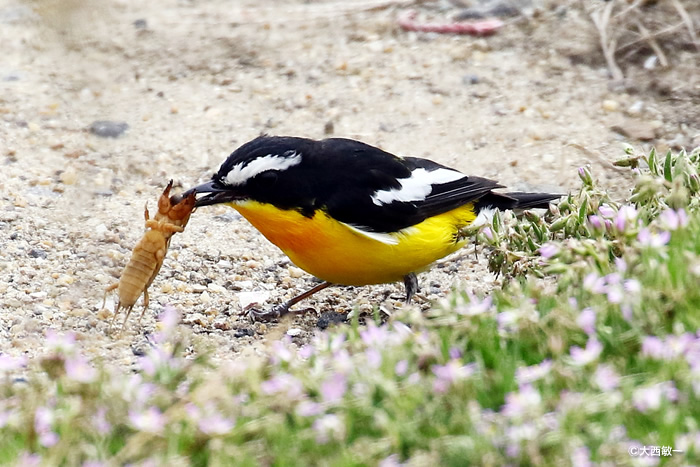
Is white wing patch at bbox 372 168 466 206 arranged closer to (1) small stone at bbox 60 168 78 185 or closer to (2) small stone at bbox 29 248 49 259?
(2) small stone at bbox 29 248 49 259

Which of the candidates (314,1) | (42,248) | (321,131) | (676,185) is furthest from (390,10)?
(676,185)

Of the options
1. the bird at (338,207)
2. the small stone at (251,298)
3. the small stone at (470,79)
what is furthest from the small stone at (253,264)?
the small stone at (470,79)

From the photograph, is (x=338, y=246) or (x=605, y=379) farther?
(x=338, y=246)

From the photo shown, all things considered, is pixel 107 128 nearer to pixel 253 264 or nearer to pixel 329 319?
pixel 253 264

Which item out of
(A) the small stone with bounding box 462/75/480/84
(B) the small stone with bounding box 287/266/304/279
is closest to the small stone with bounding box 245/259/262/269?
(B) the small stone with bounding box 287/266/304/279

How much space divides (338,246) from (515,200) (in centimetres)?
137

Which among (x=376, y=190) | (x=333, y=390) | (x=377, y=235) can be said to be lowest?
(x=377, y=235)

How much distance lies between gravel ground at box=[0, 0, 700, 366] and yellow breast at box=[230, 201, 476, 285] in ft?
1.07

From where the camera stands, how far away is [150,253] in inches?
199

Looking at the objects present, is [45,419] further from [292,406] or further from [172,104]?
[172,104]

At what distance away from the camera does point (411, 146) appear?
7.67 metres

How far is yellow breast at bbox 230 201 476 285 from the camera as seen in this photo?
16.8 ft

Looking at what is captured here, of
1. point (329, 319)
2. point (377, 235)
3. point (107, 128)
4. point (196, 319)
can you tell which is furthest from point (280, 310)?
point (107, 128)

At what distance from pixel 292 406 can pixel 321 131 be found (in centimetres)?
483
